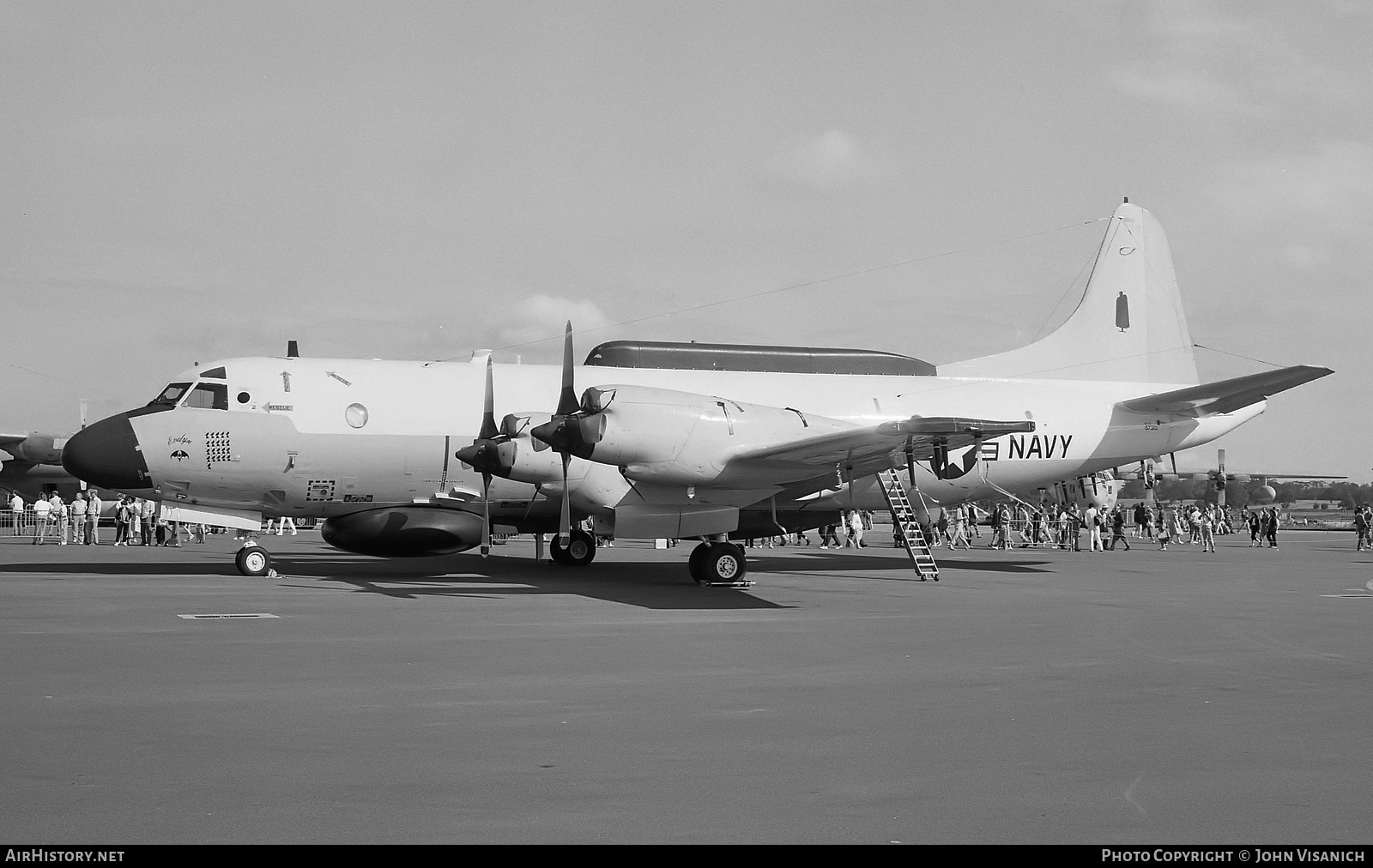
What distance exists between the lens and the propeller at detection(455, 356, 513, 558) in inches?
795

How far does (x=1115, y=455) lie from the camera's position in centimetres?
2641

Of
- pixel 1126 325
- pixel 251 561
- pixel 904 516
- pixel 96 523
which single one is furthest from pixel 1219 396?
pixel 96 523

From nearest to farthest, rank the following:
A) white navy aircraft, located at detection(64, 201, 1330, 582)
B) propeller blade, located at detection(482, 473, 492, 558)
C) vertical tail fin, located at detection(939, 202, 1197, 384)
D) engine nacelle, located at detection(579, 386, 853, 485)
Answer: engine nacelle, located at detection(579, 386, 853, 485) < white navy aircraft, located at detection(64, 201, 1330, 582) < propeller blade, located at detection(482, 473, 492, 558) < vertical tail fin, located at detection(939, 202, 1197, 384)

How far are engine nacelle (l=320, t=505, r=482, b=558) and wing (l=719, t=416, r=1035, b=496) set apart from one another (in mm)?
5471

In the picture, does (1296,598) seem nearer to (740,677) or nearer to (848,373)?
(848,373)

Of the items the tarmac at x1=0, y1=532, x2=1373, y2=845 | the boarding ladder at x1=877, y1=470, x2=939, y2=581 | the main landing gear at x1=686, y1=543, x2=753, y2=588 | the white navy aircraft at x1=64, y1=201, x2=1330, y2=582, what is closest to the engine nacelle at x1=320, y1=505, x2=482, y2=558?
the white navy aircraft at x1=64, y1=201, x2=1330, y2=582

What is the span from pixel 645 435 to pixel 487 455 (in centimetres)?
356

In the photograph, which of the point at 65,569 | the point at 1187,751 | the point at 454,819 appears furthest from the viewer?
the point at 65,569

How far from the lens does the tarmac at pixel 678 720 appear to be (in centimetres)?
548

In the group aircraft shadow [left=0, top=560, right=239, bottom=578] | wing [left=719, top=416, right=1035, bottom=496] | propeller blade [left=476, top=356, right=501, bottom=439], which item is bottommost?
aircraft shadow [left=0, top=560, right=239, bottom=578]

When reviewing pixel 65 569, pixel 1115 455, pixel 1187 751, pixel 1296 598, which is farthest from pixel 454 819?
pixel 1115 455

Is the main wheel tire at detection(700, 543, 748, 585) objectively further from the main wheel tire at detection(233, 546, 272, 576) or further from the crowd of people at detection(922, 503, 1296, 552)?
the crowd of people at detection(922, 503, 1296, 552)

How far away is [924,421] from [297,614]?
9400 mm
